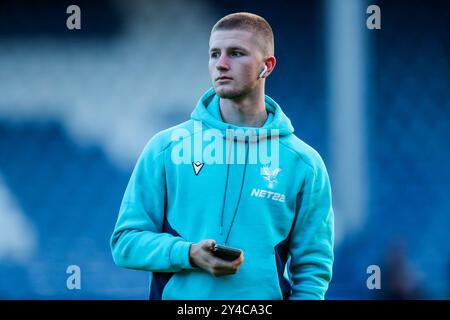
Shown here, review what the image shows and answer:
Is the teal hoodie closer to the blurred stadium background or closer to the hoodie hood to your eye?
the hoodie hood

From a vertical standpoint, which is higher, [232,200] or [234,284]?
[232,200]

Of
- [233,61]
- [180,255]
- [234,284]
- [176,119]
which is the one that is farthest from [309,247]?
[176,119]

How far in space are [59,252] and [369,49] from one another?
1.53 m

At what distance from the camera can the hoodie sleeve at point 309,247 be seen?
2.23 metres

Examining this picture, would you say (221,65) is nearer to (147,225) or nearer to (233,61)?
(233,61)

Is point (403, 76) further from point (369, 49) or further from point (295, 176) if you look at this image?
point (295, 176)

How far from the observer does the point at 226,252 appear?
2074 mm

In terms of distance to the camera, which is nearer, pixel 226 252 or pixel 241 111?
pixel 226 252

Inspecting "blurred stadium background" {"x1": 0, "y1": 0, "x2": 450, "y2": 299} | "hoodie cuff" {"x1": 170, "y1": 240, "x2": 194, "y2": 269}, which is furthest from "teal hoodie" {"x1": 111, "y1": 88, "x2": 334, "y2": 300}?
"blurred stadium background" {"x1": 0, "y1": 0, "x2": 450, "y2": 299}

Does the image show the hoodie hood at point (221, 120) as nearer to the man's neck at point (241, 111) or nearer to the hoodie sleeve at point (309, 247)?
the man's neck at point (241, 111)

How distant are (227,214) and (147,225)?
218 millimetres
